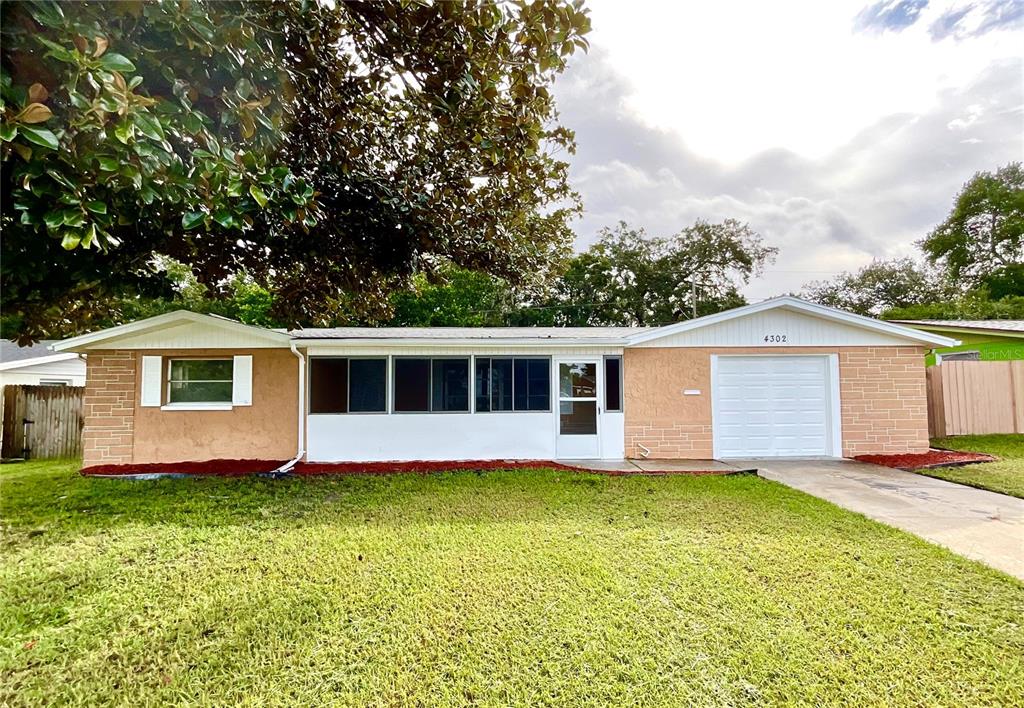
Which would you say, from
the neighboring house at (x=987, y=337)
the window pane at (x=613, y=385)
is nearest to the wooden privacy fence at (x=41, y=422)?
the window pane at (x=613, y=385)

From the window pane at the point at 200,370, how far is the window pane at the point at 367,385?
246cm

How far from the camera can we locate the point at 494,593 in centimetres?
351

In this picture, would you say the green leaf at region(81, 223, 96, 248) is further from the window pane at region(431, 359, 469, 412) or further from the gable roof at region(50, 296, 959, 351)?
the window pane at region(431, 359, 469, 412)

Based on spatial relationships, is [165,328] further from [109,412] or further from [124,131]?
[124,131]

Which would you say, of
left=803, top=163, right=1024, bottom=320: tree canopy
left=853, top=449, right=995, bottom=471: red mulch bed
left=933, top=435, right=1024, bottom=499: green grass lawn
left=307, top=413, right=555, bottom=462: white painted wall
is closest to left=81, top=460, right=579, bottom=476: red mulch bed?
left=307, top=413, right=555, bottom=462: white painted wall

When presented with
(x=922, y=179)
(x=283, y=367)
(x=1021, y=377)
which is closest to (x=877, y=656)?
(x=283, y=367)

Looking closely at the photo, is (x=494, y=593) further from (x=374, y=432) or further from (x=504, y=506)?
(x=374, y=432)

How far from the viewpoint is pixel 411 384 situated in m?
8.62

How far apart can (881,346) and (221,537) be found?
11217 mm

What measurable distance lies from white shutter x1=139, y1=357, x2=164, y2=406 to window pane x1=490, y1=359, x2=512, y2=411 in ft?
20.6

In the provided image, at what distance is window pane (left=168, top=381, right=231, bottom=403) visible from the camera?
8656 millimetres

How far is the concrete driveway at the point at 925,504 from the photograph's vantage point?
439 cm

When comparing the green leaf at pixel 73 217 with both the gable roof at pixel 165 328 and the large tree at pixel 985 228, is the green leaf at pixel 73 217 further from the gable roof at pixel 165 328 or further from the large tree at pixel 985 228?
the large tree at pixel 985 228

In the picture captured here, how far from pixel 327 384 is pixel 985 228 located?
39975 mm
